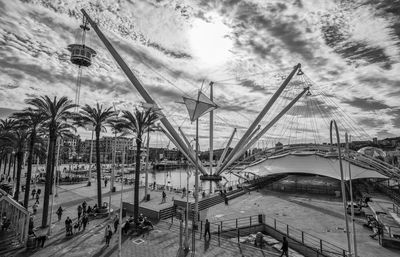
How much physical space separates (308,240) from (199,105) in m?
13.6

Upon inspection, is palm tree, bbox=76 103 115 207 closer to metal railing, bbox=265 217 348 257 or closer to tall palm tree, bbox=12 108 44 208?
tall palm tree, bbox=12 108 44 208

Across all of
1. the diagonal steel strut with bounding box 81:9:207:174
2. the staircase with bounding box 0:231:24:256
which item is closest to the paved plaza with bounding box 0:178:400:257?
the staircase with bounding box 0:231:24:256

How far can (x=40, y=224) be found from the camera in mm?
20938

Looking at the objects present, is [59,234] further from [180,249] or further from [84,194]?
[84,194]

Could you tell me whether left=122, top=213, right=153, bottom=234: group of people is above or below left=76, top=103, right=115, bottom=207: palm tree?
below

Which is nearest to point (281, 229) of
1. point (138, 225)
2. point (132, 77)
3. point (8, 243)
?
point (138, 225)

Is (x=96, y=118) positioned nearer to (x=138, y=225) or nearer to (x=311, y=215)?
(x=138, y=225)

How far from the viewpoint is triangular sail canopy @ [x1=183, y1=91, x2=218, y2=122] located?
62.6 ft

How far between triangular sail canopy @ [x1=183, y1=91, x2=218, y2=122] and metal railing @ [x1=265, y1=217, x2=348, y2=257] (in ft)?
36.4

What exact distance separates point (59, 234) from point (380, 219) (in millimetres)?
28346

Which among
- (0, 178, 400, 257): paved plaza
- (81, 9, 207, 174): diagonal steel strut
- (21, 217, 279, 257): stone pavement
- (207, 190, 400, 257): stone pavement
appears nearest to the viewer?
(21, 217, 279, 257): stone pavement

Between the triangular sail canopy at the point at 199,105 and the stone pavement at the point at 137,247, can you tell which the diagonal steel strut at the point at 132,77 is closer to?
the triangular sail canopy at the point at 199,105

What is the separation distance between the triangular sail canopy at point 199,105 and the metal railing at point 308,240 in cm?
1111

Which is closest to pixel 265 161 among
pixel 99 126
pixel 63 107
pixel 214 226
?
pixel 214 226
